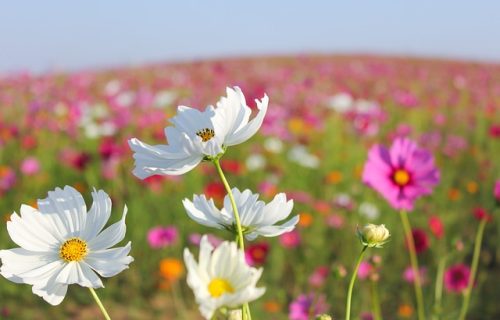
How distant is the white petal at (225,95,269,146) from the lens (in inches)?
22.4

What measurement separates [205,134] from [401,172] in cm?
74

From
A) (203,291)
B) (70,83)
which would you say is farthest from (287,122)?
(203,291)

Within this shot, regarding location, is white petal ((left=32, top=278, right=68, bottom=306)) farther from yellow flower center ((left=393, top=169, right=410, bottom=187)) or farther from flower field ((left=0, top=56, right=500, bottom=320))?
yellow flower center ((left=393, top=169, right=410, bottom=187))

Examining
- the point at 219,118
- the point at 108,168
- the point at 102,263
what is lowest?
the point at 108,168

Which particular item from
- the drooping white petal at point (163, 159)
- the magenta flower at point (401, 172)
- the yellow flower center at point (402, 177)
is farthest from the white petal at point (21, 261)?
the yellow flower center at point (402, 177)

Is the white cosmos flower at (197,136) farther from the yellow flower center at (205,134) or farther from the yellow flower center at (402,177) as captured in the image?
the yellow flower center at (402,177)

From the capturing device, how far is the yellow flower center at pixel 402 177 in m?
1.24

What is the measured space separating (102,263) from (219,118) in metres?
0.19

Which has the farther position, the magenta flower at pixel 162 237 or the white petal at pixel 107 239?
the magenta flower at pixel 162 237

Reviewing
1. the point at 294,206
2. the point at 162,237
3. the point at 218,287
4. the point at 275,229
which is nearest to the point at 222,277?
the point at 218,287

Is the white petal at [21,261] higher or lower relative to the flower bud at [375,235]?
lower

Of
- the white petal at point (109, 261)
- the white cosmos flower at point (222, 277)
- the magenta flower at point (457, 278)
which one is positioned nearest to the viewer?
the white cosmos flower at point (222, 277)

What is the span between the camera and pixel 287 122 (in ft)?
13.3

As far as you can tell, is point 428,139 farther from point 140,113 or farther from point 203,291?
point 203,291
